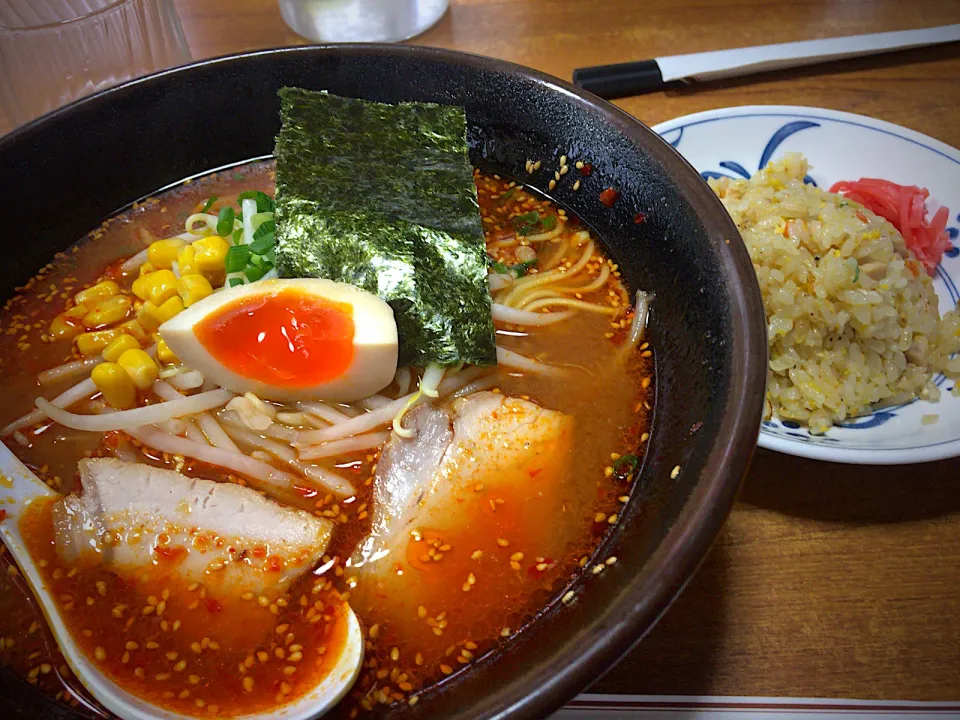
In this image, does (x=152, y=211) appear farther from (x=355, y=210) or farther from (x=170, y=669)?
(x=170, y=669)

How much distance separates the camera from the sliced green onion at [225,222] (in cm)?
149

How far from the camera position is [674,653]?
114cm

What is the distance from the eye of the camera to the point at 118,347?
1.33 m

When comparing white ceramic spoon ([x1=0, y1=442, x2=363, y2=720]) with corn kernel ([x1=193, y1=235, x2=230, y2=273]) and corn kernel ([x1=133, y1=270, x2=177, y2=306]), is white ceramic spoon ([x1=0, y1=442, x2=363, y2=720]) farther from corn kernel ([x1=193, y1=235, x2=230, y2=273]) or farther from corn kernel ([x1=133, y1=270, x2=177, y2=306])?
corn kernel ([x1=193, y1=235, x2=230, y2=273])

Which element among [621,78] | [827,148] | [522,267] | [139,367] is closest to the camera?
[139,367]

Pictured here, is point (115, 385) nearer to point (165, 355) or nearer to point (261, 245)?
point (165, 355)

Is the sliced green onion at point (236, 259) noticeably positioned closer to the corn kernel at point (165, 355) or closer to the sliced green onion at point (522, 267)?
the corn kernel at point (165, 355)

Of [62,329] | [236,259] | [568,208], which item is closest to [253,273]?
[236,259]

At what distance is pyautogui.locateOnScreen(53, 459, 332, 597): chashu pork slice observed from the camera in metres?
1.09

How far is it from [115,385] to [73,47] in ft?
4.19

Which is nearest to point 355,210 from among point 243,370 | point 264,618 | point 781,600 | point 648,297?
point 243,370

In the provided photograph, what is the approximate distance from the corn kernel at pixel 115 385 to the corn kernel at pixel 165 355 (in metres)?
0.07

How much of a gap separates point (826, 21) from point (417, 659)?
2.57 metres

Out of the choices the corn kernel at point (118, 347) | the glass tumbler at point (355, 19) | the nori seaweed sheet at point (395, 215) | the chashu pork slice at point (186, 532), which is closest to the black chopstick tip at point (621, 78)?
the glass tumbler at point (355, 19)
